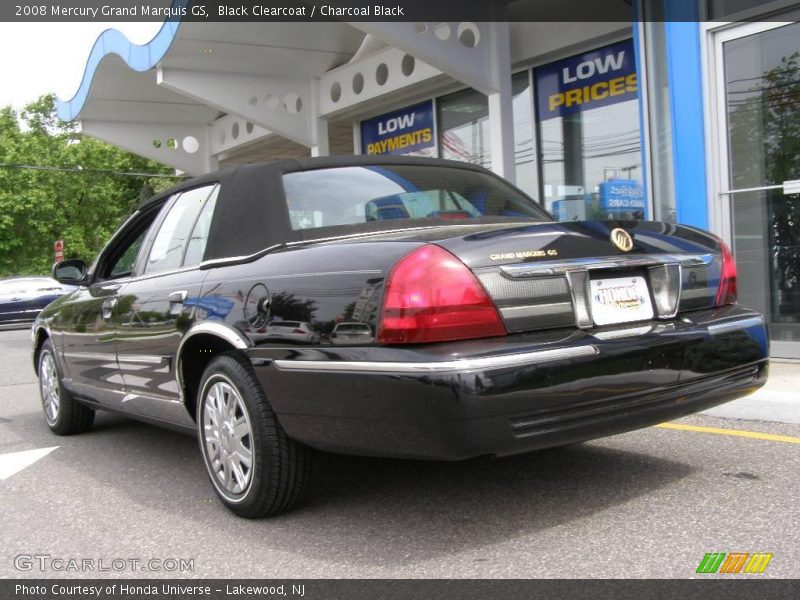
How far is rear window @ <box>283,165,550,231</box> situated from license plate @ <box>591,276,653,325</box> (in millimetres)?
913

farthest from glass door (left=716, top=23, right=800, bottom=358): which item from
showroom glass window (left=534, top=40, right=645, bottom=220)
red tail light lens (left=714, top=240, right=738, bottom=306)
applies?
red tail light lens (left=714, top=240, right=738, bottom=306)

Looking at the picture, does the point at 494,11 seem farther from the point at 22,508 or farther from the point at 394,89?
the point at 22,508

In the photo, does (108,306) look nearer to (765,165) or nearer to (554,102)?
(765,165)

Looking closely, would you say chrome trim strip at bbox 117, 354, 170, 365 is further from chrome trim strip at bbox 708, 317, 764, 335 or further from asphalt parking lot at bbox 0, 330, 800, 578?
chrome trim strip at bbox 708, 317, 764, 335

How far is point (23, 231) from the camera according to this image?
143 feet

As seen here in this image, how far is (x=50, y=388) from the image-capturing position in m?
5.93

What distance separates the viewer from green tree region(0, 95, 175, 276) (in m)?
42.5

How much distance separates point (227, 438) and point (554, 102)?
28.1 ft

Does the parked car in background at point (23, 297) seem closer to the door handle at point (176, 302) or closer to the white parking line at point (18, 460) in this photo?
the white parking line at point (18, 460)

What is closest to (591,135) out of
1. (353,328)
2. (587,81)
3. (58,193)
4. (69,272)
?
(587,81)

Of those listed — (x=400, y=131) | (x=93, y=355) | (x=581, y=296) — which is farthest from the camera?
(x=400, y=131)

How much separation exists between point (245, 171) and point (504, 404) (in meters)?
1.87
